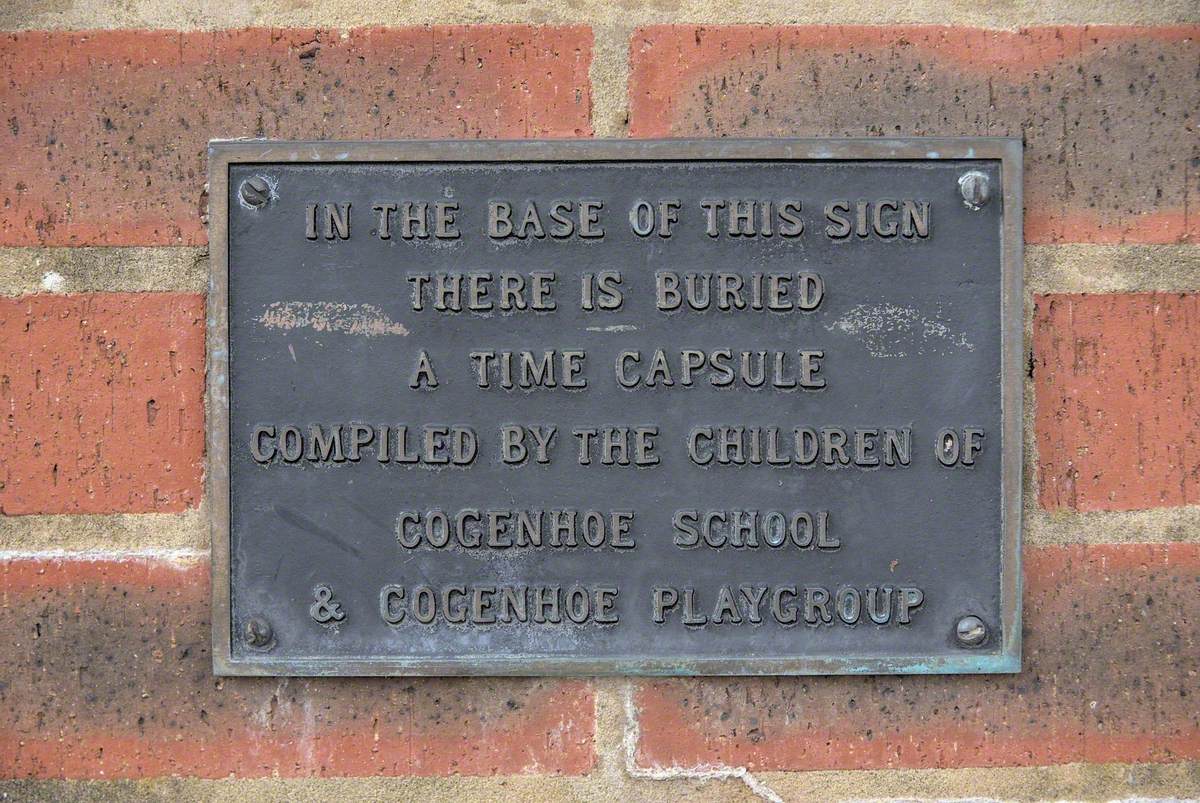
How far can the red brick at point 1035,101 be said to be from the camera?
1.65 meters

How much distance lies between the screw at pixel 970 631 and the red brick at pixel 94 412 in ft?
4.10

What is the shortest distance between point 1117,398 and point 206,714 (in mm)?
1580

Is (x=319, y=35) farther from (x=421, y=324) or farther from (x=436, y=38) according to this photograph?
(x=421, y=324)

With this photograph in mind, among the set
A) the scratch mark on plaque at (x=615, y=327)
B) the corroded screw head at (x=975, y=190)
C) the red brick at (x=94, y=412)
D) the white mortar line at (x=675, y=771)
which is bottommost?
the white mortar line at (x=675, y=771)

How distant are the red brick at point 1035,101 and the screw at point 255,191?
65 cm

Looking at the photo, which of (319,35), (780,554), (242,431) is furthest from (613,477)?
(319,35)

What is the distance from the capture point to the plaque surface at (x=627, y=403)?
1.60m

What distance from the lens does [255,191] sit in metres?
1.62

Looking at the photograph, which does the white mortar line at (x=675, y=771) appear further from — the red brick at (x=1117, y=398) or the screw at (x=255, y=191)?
the screw at (x=255, y=191)

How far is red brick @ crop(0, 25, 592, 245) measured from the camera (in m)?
1.66

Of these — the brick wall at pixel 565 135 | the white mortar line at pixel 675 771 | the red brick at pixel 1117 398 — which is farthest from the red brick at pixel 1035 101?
the white mortar line at pixel 675 771

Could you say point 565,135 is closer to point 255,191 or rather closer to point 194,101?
point 255,191

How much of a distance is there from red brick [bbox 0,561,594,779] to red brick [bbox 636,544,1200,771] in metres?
0.26

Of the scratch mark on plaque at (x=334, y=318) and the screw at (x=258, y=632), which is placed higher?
the scratch mark on plaque at (x=334, y=318)
